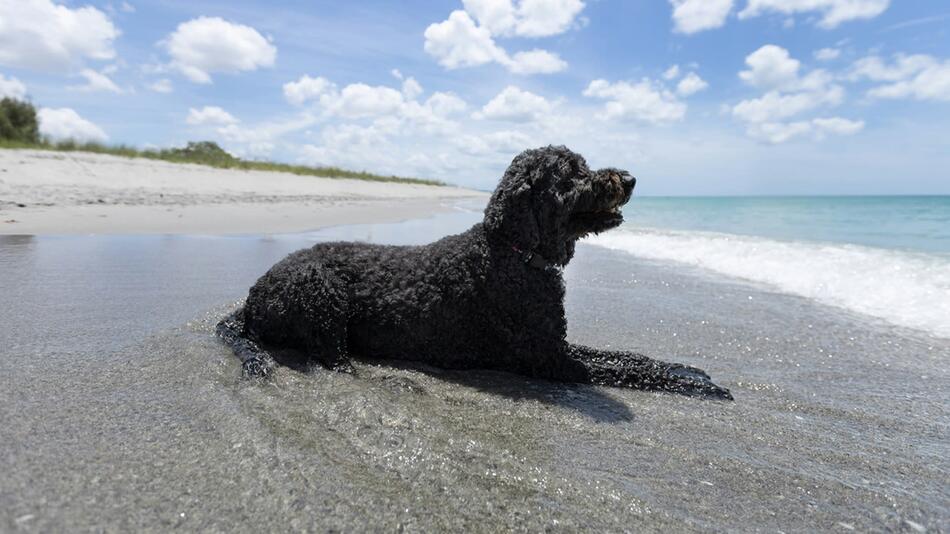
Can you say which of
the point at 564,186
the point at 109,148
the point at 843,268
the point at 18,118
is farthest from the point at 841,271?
the point at 18,118

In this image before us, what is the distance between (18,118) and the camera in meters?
22.4

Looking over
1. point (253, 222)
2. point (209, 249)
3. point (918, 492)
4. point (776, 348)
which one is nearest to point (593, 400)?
point (918, 492)

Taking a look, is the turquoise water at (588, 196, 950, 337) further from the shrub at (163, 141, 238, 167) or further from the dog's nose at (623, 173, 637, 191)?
the shrub at (163, 141, 238, 167)

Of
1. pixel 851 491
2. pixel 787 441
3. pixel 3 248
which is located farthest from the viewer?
pixel 3 248

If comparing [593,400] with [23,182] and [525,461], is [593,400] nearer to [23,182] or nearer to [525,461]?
[525,461]

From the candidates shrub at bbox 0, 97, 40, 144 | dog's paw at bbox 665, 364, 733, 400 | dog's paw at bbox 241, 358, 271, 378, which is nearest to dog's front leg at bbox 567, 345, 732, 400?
dog's paw at bbox 665, 364, 733, 400

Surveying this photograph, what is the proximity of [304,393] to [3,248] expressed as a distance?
6346 mm

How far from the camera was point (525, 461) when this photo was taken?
248 centimetres

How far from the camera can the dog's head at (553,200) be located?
3447 millimetres

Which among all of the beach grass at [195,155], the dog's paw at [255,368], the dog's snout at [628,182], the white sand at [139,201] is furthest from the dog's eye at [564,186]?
the beach grass at [195,155]

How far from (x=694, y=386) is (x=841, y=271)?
606 centimetres

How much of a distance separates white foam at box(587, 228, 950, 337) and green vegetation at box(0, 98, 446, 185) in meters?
16.9

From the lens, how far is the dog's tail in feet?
10.7

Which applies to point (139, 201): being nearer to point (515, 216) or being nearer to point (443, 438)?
point (515, 216)
